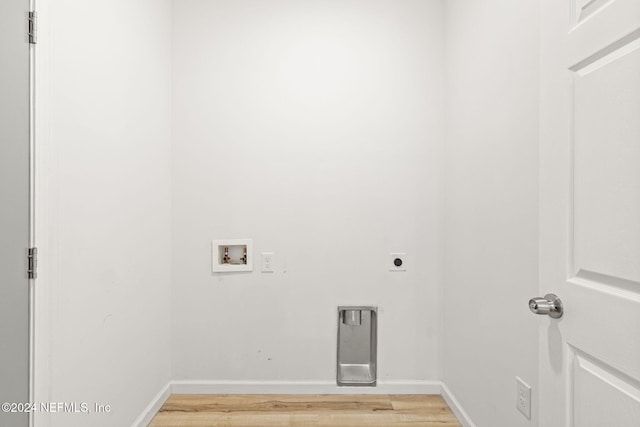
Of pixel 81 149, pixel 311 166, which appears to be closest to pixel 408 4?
pixel 311 166

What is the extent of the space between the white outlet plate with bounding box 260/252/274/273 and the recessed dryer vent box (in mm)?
67

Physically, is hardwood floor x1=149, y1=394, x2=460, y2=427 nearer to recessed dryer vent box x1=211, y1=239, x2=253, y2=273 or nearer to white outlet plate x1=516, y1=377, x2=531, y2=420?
white outlet plate x1=516, y1=377, x2=531, y2=420

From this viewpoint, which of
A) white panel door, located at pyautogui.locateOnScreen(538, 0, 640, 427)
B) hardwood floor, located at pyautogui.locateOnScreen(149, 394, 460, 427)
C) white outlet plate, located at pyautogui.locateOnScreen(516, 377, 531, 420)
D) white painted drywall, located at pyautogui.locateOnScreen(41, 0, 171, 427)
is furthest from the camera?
hardwood floor, located at pyautogui.locateOnScreen(149, 394, 460, 427)

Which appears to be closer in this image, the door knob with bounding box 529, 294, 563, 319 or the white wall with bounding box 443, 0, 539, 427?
the door knob with bounding box 529, 294, 563, 319

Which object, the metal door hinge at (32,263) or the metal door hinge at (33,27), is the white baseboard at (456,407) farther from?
the metal door hinge at (33,27)

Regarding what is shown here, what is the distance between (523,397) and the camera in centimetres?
152

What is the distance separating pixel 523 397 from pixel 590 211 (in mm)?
968

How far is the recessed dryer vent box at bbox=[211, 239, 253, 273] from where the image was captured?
2393 millimetres

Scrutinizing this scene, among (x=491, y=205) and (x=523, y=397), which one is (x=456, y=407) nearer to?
(x=523, y=397)

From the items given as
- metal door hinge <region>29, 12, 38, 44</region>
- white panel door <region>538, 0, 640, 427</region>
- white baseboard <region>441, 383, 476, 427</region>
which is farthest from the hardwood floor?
metal door hinge <region>29, 12, 38, 44</region>

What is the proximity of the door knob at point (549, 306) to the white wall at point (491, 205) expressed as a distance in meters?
0.46

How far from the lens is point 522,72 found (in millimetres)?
1541

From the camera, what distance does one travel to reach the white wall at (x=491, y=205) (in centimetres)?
150

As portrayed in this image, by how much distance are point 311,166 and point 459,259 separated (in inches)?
39.3
